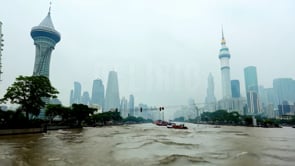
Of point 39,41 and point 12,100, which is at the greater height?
point 39,41

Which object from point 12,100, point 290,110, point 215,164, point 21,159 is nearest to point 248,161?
point 215,164

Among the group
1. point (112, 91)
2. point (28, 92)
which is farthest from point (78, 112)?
point (112, 91)

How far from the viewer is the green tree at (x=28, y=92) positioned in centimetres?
3519

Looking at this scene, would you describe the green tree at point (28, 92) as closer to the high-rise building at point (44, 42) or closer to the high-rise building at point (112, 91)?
the high-rise building at point (44, 42)

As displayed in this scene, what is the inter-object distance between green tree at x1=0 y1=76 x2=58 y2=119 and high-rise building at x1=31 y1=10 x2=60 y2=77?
235 ft

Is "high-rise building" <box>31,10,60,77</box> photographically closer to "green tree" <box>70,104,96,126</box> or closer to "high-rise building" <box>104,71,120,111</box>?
"green tree" <box>70,104,96,126</box>

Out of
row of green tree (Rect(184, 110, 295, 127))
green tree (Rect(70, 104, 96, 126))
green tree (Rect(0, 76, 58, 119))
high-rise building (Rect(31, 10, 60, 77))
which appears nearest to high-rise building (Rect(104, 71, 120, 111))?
high-rise building (Rect(31, 10, 60, 77))

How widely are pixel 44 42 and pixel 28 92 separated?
8506 cm

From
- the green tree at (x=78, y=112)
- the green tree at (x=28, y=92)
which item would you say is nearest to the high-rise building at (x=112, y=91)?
the green tree at (x=78, y=112)

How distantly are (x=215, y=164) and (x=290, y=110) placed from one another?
149 m

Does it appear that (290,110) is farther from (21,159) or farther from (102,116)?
(21,159)

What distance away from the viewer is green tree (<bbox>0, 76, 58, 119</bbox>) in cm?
3519

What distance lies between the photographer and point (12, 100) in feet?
117

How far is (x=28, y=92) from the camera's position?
36.4m
